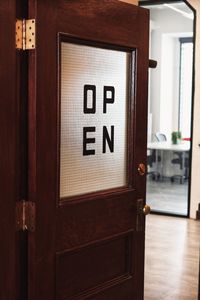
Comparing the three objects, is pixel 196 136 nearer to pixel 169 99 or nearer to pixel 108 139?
pixel 108 139

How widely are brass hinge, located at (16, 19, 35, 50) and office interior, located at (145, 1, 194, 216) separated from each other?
253 inches

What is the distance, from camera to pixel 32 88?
6.06 ft

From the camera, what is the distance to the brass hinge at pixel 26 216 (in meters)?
1.88

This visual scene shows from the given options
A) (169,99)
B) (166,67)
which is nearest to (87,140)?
(166,67)

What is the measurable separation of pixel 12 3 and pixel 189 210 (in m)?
4.83

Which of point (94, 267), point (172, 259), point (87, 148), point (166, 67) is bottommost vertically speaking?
point (172, 259)

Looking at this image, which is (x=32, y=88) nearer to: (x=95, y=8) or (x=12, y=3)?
(x=12, y=3)

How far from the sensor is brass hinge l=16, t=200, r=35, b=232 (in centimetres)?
188

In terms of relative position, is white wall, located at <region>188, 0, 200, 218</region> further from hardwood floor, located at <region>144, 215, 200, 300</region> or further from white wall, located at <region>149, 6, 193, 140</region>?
white wall, located at <region>149, 6, 193, 140</region>

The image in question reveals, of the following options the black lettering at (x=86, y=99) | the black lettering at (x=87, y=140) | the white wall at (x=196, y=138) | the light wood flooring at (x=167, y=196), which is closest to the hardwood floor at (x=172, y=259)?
the white wall at (x=196, y=138)

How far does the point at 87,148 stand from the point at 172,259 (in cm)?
263

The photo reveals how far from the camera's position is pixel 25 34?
1.82 meters

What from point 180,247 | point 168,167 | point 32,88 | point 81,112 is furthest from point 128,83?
point 168,167

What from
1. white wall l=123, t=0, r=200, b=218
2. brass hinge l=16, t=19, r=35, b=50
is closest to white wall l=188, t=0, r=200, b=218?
white wall l=123, t=0, r=200, b=218
